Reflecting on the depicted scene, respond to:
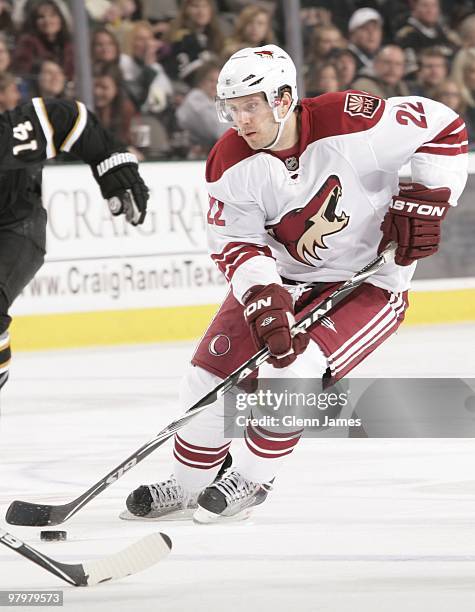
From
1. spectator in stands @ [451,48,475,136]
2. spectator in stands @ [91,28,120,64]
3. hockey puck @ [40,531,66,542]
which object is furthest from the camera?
spectator in stands @ [451,48,475,136]

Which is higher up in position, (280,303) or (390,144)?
(390,144)

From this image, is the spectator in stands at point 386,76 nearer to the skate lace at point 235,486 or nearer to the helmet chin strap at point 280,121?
the helmet chin strap at point 280,121

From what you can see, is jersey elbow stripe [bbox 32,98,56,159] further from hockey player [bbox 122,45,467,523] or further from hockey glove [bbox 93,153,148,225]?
hockey player [bbox 122,45,467,523]

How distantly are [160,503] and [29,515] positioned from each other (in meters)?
0.31

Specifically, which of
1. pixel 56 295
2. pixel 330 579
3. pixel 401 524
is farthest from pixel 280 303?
pixel 56 295

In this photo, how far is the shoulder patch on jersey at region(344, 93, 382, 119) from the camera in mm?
2908

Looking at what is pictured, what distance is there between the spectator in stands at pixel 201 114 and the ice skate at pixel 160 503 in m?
3.82

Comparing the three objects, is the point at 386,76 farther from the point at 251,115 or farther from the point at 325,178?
the point at 251,115

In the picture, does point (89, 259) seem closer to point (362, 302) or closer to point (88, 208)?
point (88, 208)

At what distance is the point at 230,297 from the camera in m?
3.02

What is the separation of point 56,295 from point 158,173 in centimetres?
80

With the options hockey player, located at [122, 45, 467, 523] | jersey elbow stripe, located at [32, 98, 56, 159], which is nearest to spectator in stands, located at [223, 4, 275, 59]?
jersey elbow stripe, located at [32, 98, 56, 159]

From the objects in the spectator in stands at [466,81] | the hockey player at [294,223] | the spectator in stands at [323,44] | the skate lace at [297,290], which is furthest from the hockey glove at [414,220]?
the spectator in stands at [466,81]

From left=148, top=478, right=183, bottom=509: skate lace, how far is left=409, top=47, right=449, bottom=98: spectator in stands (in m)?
4.57
